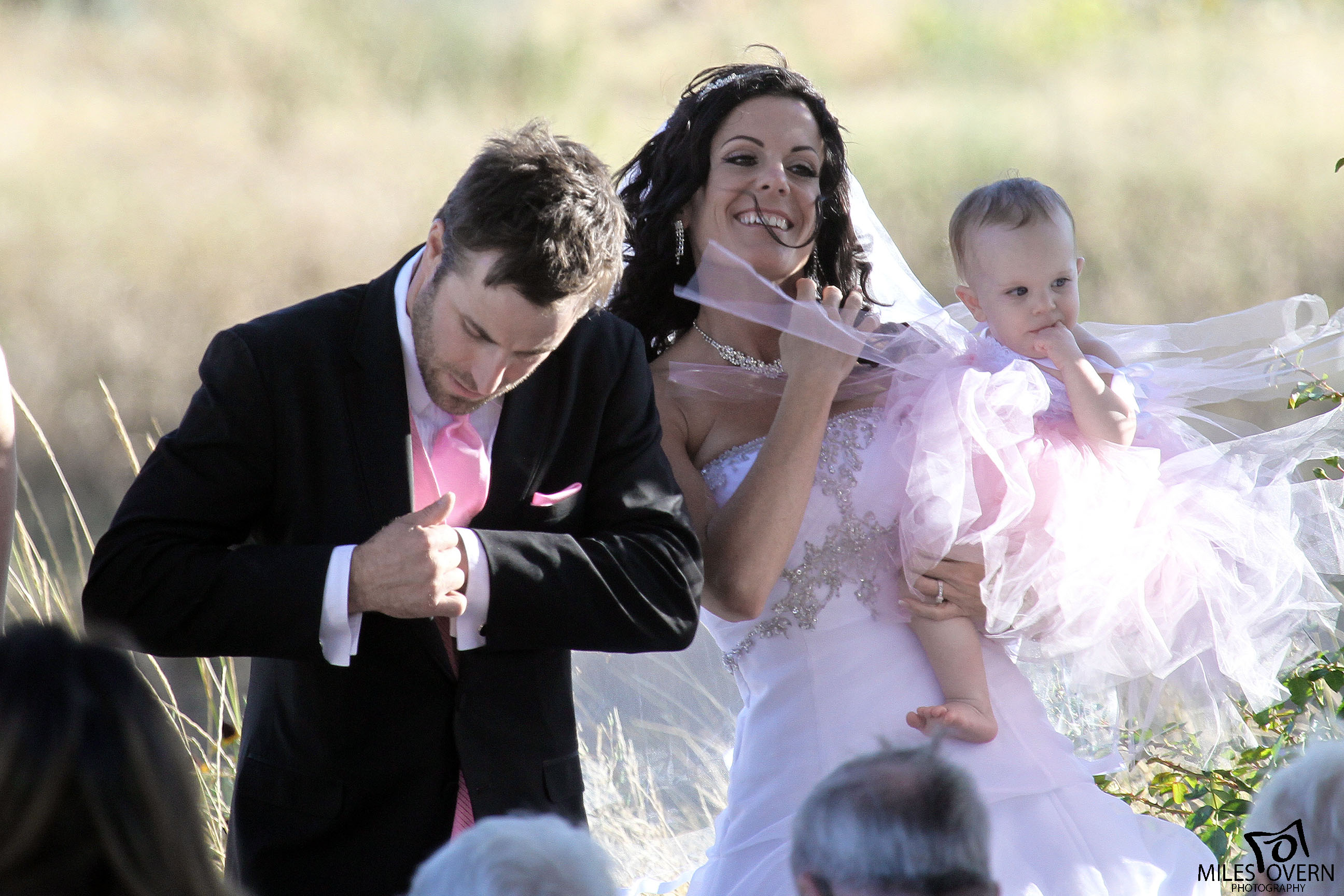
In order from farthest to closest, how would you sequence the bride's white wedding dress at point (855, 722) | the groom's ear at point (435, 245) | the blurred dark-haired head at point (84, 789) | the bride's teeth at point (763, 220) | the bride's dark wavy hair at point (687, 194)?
the bride's dark wavy hair at point (687, 194) → the bride's teeth at point (763, 220) → the bride's white wedding dress at point (855, 722) → the groom's ear at point (435, 245) → the blurred dark-haired head at point (84, 789)

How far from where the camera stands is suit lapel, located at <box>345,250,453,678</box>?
200cm

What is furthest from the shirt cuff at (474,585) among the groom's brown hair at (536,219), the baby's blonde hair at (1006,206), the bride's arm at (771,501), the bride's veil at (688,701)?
the baby's blonde hair at (1006,206)

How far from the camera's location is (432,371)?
2064 millimetres

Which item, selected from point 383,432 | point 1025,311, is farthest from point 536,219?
point 1025,311

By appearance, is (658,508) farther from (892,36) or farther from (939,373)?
(892,36)

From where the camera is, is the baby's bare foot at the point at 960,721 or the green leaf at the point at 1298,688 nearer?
the baby's bare foot at the point at 960,721

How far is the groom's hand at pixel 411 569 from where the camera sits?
1.83 meters

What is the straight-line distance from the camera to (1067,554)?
8.17 ft

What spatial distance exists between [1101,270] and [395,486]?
7261 millimetres

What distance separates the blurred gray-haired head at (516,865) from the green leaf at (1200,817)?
221 centimetres

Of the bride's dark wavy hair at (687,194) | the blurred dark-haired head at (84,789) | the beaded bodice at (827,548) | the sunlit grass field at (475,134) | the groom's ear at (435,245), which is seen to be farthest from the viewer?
the sunlit grass field at (475,134)

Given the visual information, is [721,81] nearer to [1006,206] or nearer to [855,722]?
[1006,206]

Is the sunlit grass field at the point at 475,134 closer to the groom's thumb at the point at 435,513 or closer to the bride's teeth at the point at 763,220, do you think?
the bride's teeth at the point at 763,220

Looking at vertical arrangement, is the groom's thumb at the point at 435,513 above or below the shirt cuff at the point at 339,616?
above
